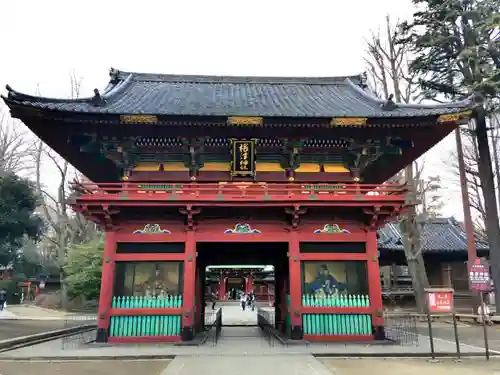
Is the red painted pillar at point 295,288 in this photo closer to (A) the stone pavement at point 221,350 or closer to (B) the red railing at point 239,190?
(A) the stone pavement at point 221,350

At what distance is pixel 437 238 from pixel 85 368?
29219mm

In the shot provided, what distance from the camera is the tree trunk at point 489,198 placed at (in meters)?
22.2

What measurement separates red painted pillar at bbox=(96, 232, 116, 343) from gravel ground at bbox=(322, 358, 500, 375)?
23.7ft

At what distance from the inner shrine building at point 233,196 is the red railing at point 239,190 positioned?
0.16 feet

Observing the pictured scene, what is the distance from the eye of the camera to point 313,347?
1266cm

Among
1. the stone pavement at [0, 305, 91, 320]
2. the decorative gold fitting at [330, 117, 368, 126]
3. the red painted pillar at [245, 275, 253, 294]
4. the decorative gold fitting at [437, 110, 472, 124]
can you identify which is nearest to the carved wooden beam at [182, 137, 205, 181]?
the decorative gold fitting at [330, 117, 368, 126]

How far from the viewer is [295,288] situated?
14.0 meters

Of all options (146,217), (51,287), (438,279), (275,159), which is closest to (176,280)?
(146,217)

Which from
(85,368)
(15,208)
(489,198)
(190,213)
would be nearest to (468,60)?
(489,198)

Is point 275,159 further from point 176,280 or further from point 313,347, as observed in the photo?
point 313,347

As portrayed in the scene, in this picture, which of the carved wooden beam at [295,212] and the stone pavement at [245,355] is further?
the carved wooden beam at [295,212]

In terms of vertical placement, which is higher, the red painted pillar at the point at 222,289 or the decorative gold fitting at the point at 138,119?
the decorative gold fitting at the point at 138,119

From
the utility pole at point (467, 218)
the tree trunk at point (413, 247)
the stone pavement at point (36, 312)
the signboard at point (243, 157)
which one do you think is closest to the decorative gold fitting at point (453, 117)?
the signboard at point (243, 157)

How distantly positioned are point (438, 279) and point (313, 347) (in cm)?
2228
